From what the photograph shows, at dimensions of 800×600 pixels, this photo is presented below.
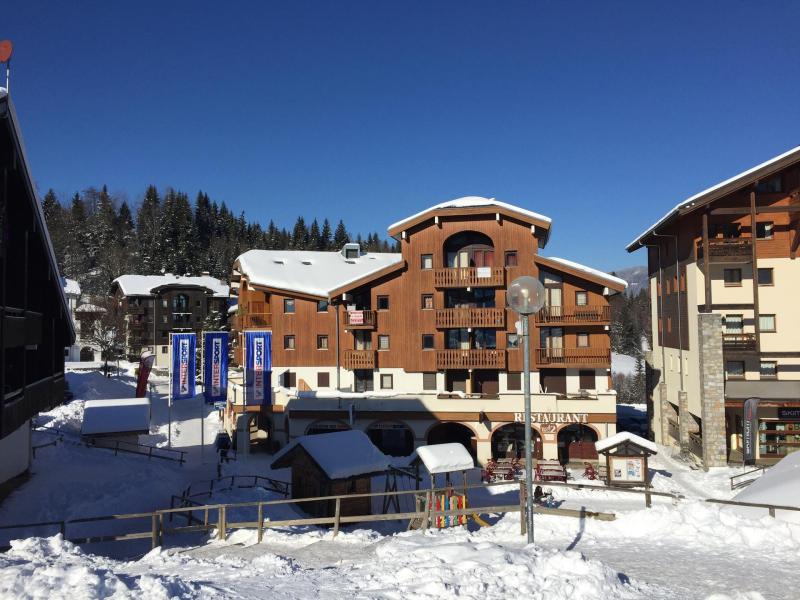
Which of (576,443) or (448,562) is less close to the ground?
(448,562)

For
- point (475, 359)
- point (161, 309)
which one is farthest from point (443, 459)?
point (161, 309)

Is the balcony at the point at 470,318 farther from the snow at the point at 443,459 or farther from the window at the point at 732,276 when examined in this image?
the snow at the point at 443,459

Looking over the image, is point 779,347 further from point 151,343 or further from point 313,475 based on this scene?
point 151,343

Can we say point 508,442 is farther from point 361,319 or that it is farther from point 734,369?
point 734,369

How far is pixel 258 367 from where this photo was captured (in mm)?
29969

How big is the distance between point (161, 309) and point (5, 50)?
220 feet

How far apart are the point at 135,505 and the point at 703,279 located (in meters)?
27.3

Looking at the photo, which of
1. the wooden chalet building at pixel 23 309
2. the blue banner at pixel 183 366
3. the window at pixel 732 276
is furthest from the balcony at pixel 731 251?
the wooden chalet building at pixel 23 309

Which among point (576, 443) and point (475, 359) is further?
point (475, 359)

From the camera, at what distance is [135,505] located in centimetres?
1972

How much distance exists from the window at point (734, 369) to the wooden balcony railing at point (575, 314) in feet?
19.7

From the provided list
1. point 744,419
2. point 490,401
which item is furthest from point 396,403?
point 744,419

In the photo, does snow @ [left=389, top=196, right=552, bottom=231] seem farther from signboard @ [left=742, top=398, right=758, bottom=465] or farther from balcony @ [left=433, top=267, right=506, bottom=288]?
signboard @ [left=742, top=398, right=758, bottom=465]

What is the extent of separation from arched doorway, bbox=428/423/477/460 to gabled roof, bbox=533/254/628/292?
33.4ft
